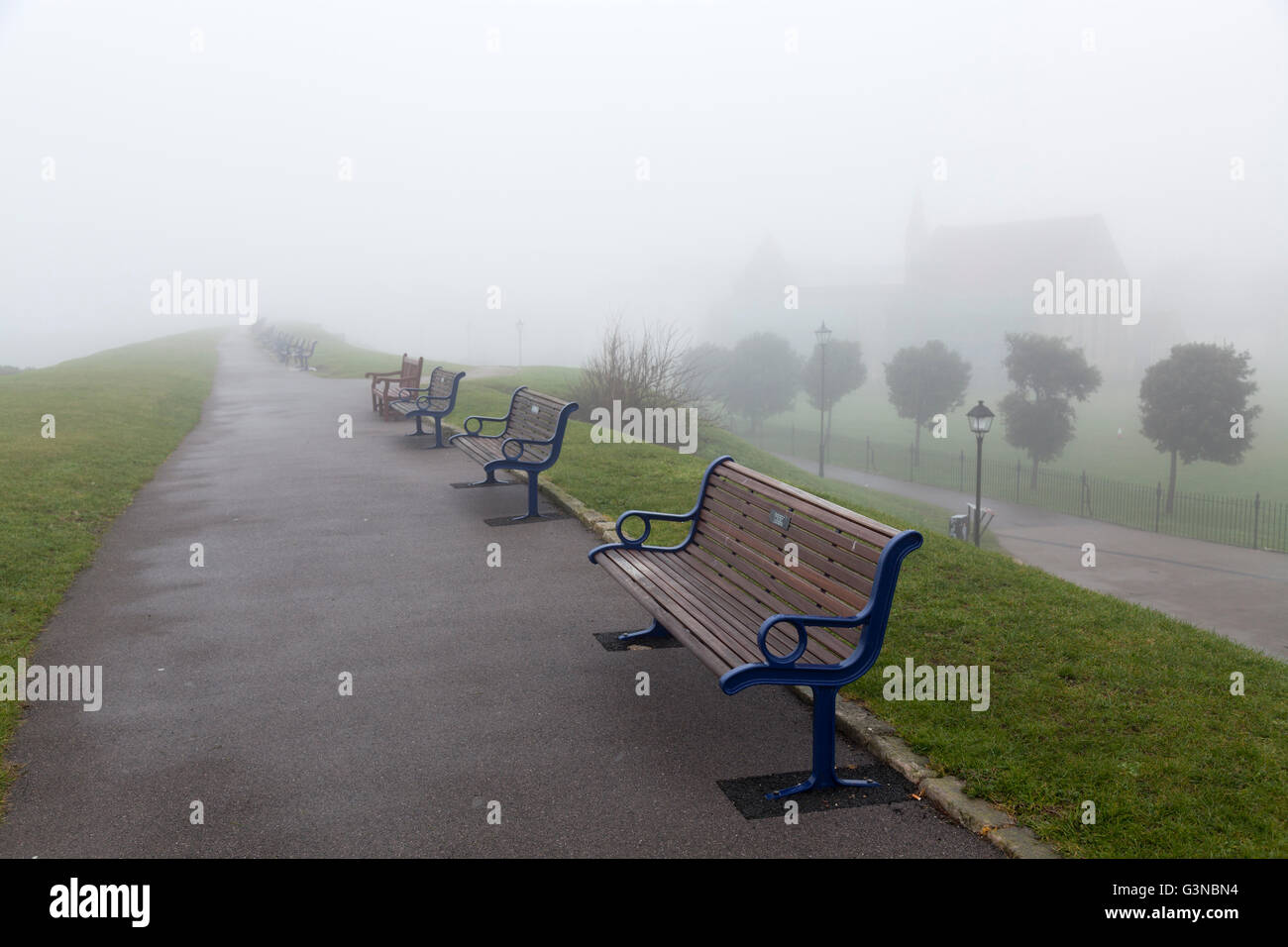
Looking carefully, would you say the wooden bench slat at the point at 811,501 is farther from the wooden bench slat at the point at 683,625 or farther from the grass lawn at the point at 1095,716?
the grass lawn at the point at 1095,716

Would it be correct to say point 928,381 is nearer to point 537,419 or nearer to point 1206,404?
point 1206,404

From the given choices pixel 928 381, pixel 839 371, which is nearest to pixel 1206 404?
pixel 928 381

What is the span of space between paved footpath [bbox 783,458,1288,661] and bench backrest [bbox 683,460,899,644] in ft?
43.8

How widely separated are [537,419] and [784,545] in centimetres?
534

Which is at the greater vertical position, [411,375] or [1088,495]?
[411,375]

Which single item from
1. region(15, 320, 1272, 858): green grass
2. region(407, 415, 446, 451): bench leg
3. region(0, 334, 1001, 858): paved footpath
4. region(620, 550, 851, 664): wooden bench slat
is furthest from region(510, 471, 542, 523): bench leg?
region(407, 415, 446, 451): bench leg

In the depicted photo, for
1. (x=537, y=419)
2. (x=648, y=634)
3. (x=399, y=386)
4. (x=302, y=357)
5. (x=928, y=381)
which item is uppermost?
(x=302, y=357)

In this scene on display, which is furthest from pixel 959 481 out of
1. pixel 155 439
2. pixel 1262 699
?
pixel 1262 699

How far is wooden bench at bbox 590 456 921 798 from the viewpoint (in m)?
3.77

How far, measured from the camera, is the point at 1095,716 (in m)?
4.39

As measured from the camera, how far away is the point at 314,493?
1035 cm

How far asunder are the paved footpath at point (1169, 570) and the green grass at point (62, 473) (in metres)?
15.0
